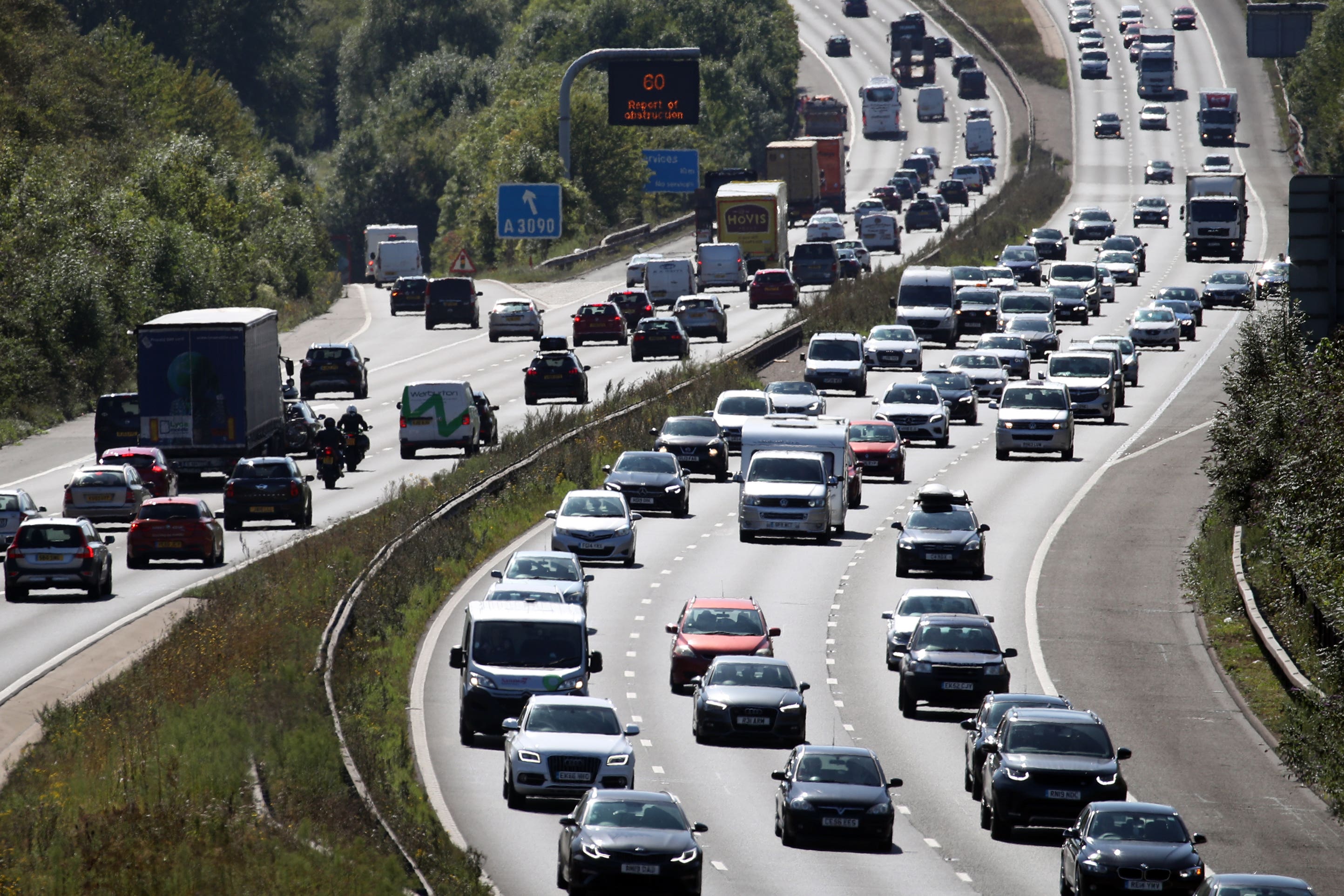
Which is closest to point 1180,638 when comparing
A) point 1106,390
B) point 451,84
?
point 1106,390

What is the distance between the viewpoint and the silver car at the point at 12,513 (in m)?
40.7

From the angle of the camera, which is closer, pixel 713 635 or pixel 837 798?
pixel 837 798

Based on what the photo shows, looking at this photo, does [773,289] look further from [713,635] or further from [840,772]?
[840,772]


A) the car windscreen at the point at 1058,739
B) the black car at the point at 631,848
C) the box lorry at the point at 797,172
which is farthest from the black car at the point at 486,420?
the box lorry at the point at 797,172

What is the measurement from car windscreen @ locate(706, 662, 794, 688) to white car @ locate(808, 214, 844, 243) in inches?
2915

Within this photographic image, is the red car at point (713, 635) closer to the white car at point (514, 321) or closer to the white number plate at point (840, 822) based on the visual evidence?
the white number plate at point (840, 822)

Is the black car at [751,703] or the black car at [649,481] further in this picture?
the black car at [649,481]

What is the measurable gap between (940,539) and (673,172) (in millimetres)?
78918

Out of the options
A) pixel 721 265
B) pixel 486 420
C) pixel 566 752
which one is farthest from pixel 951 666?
pixel 721 265

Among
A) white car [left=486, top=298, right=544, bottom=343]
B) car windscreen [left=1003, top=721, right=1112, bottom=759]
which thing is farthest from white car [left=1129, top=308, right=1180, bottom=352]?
car windscreen [left=1003, top=721, right=1112, bottom=759]

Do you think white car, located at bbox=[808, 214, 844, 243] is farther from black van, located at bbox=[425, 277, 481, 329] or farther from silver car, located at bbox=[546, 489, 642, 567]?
silver car, located at bbox=[546, 489, 642, 567]

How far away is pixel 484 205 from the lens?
122625 mm

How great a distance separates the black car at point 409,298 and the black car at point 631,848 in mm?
68430

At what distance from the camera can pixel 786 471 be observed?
1716 inches
